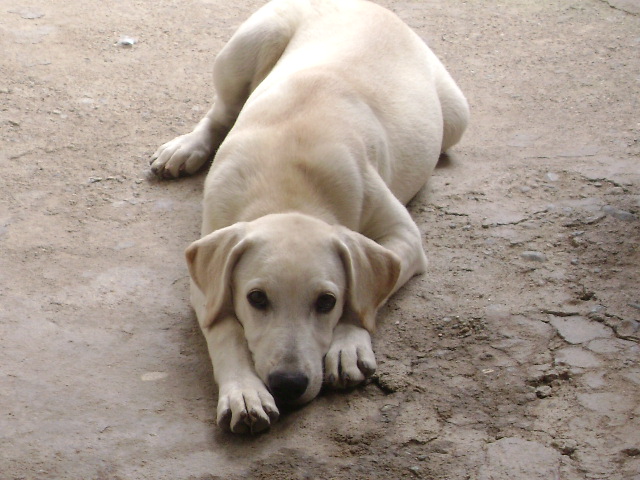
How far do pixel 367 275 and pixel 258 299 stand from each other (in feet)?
1.51

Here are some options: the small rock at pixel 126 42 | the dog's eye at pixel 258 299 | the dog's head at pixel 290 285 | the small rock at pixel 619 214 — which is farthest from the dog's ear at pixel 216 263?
the small rock at pixel 126 42

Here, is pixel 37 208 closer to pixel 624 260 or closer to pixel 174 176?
pixel 174 176

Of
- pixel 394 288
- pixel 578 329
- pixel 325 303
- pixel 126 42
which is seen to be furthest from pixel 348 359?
pixel 126 42

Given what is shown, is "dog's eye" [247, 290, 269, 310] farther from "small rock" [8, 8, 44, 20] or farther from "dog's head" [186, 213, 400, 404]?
"small rock" [8, 8, 44, 20]

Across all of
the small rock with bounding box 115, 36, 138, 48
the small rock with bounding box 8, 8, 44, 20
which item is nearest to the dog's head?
the small rock with bounding box 115, 36, 138, 48

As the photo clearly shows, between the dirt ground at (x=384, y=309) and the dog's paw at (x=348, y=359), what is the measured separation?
0.23ft

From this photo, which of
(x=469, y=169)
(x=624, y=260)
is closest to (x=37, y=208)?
(x=469, y=169)

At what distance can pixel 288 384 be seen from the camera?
3250mm

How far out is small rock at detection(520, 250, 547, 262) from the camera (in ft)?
14.2

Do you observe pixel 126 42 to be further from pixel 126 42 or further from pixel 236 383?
pixel 236 383

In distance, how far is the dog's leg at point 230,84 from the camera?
5051 millimetres

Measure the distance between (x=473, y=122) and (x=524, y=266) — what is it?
1674 mm

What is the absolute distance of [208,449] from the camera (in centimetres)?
321

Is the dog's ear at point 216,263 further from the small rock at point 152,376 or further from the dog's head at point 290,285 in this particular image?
the small rock at point 152,376
